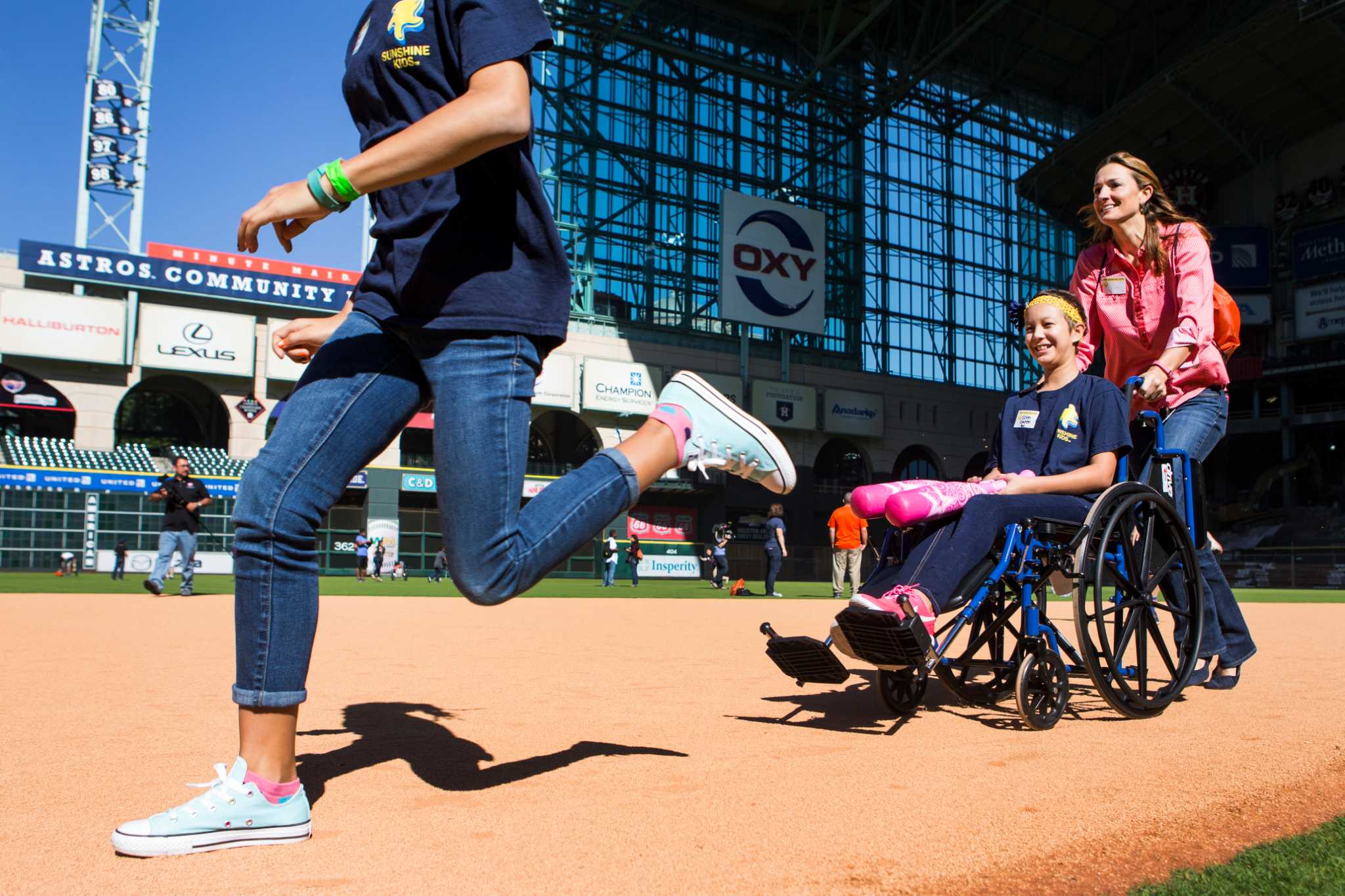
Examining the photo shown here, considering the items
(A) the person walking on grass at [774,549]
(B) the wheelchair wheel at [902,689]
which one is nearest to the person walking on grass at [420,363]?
(B) the wheelchair wheel at [902,689]

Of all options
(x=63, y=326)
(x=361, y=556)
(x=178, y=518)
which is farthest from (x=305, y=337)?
(x=63, y=326)

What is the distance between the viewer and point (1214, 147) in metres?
50.0

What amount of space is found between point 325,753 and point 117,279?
125ft

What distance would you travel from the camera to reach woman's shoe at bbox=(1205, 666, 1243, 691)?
4.62 meters

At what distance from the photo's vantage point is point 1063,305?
4402 mm

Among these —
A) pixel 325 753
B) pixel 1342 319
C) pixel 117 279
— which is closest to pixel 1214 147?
pixel 1342 319

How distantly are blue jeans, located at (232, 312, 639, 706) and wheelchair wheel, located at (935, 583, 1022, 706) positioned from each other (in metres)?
1.80

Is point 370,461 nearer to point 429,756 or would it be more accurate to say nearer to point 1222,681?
point 429,756

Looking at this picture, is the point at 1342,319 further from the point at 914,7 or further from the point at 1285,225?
the point at 914,7

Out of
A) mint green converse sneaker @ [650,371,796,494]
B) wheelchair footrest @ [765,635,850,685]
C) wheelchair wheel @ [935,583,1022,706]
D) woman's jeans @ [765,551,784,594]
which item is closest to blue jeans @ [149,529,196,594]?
woman's jeans @ [765,551,784,594]

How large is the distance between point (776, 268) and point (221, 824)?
39.8m

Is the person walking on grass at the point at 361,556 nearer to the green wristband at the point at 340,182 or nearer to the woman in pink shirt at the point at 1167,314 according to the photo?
the woman in pink shirt at the point at 1167,314

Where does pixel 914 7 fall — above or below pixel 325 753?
above

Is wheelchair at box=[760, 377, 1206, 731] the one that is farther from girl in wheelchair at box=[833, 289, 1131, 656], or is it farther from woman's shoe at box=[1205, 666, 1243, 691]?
woman's shoe at box=[1205, 666, 1243, 691]
